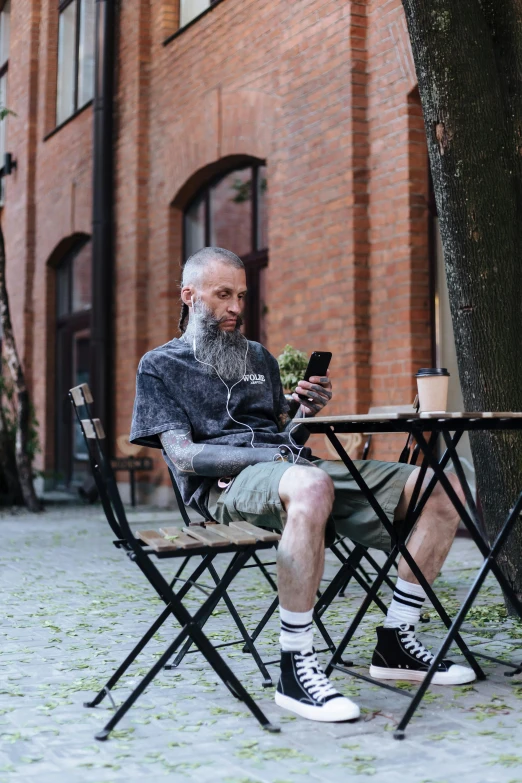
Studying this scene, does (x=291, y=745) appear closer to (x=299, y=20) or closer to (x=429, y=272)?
(x=429, y=272)

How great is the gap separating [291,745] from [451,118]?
2589 mm

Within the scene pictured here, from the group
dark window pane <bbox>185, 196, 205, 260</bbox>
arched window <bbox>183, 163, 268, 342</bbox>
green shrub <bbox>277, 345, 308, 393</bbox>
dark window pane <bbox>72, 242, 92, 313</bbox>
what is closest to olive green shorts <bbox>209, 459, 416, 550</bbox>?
green shrub <bbox>277, 345, 308, 393</bbox>

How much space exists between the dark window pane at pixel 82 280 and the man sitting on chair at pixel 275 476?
974 cm

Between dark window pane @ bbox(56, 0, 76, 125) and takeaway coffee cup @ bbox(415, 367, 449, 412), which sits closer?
takeaway coffee cup @ bbox(415, 367, 449, 412)

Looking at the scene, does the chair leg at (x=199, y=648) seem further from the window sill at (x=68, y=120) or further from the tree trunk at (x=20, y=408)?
the window sill at (x=68, y=120)

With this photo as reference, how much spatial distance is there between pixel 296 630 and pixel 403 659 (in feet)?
1.95

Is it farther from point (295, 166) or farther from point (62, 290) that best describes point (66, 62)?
point (295, 166)

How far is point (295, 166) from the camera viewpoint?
827 centimetres

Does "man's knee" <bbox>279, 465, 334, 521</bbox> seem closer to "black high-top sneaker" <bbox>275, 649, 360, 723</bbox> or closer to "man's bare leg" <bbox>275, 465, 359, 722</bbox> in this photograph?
"man's bare leg" <bbox>275, 465, 359, 722</bbox>

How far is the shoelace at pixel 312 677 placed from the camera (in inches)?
119

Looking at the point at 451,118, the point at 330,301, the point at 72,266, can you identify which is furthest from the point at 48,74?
the point at 451,118

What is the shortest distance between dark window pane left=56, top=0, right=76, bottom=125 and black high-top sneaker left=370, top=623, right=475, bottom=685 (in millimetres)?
11443

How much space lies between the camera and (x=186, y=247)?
10734 mm

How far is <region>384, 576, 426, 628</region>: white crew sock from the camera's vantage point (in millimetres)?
3463
